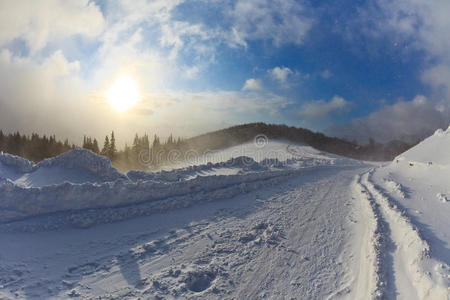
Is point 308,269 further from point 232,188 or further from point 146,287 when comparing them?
point 232,188

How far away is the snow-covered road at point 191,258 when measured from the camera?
3924 mm

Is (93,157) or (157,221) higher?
(93,157)

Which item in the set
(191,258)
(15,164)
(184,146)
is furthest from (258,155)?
(191,258)

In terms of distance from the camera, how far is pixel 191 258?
4.77 meters

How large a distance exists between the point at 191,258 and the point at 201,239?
0.74 meters

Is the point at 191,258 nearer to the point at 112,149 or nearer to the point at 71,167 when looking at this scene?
the point at 71,167

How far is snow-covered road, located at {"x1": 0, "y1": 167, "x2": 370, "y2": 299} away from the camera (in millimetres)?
3924

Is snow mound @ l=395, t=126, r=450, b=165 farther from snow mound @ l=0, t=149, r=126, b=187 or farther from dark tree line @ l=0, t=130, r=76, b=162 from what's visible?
dark tree line @ l=0, t=130, r=76, b=162

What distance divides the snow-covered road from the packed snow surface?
0.07ft

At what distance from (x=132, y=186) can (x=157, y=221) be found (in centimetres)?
136

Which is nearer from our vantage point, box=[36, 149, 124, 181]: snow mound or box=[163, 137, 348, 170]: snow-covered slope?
box=[36, 149, 124, 181]: snow mound

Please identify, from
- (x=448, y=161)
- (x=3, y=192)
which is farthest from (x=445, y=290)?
(x=448, y=161)

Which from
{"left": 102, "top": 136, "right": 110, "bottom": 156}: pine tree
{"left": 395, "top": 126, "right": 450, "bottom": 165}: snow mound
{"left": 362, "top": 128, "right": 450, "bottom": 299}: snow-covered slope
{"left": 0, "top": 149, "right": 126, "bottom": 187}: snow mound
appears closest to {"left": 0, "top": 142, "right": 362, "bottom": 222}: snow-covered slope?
{"left": 0, "top": 149, "right": 126, "bottom": 187}: snow mound

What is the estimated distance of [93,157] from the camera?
7773mm
